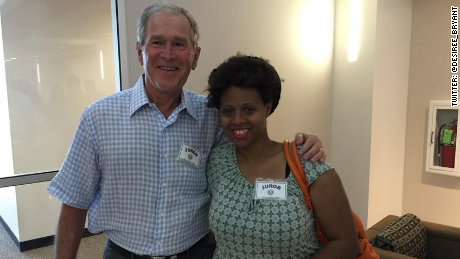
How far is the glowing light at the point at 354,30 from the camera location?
3670 mm

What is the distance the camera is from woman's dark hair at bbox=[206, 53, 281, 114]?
51.2 inches

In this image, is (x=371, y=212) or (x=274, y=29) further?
(x=371, y=212)

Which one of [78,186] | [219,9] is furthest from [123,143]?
[219,9]

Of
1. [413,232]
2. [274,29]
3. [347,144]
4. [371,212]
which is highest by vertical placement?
[274,29]

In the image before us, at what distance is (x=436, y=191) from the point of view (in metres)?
3.98

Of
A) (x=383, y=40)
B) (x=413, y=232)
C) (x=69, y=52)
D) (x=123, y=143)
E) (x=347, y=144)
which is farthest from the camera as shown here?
(x=347, y=144)

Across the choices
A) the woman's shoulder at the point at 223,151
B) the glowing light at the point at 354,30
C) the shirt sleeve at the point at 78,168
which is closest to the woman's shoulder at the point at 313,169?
the woman's shoulder at the point at 223,151

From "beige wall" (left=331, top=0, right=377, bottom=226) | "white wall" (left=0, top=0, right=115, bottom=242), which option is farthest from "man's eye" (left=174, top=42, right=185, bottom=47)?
"beige wall" (left=331, top=0, right=377, bottom=226)

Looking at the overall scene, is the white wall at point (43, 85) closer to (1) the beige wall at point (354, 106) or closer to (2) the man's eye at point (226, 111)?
(2) the man's eye at point (226, 111)

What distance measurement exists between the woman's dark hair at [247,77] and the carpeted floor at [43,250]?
281 cm

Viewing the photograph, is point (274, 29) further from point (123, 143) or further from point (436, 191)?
point (436, 191)

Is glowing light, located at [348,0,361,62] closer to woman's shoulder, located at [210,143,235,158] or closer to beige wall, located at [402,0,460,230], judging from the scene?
beige wall, located at [402,0,460,230]

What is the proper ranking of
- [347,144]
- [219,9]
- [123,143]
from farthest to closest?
[347,144] < [219,9] < [123,143]

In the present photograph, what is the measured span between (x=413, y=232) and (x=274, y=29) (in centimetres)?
220
